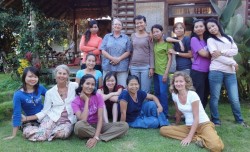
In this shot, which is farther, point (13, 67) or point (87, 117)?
point (13, 67)

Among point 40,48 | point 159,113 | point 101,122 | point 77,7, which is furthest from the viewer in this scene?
point 77,7

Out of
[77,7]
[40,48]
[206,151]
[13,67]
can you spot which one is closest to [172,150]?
[206,151]

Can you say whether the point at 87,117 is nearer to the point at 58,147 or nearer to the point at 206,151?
the point at 58,147

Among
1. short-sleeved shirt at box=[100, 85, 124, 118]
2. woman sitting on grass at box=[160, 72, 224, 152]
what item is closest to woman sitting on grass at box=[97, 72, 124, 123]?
short-sleeved shirt at box=[100, 85, 124, 118]

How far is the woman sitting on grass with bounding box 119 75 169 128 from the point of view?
427 centimetres

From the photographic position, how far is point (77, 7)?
1258 centimetres

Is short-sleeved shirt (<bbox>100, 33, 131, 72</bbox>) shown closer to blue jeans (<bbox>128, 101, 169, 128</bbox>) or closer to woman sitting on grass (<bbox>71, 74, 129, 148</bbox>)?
blue jeans (<bbox>128, 101, 169, 128</bbox>)

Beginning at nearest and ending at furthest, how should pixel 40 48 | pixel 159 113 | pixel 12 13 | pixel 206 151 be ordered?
pixel 206 151
pixel 159 113
pixel 40 48
pixel 12 13

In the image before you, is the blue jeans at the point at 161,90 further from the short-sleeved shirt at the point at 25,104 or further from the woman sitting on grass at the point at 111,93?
the short-sleeved shirt at the point at 25,104

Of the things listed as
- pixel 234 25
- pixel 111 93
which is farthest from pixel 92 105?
pixel 234 25

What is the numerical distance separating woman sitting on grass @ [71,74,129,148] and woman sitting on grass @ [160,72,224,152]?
0.70 metres

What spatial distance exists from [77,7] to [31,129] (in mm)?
9448

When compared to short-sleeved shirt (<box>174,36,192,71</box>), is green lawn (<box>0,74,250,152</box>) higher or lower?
lower

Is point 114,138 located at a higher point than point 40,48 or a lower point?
lower
